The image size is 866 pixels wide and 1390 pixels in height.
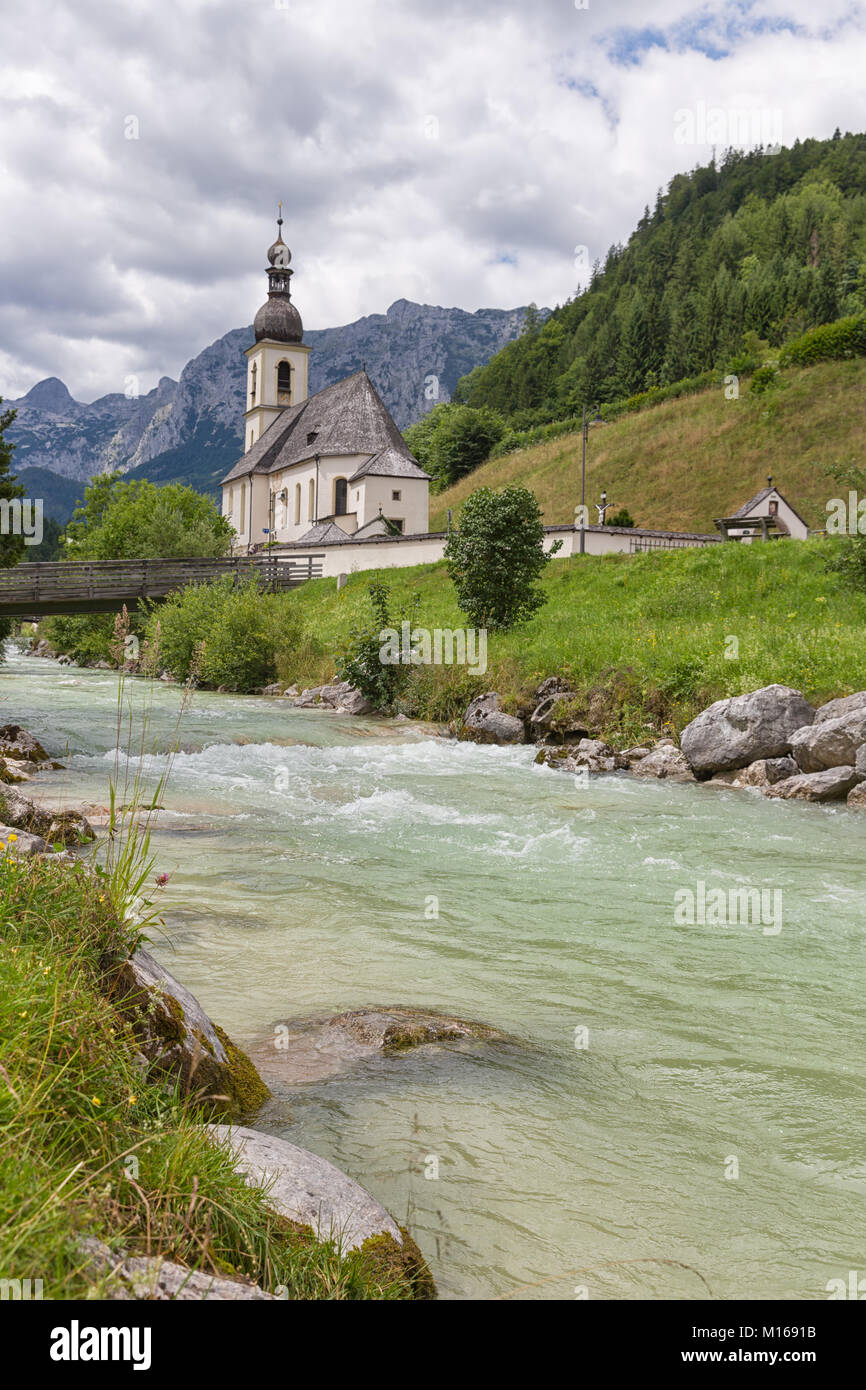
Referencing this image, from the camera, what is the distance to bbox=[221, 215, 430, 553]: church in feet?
208

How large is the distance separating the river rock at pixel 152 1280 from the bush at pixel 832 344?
67.8m

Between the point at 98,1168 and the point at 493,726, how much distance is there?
18172mm

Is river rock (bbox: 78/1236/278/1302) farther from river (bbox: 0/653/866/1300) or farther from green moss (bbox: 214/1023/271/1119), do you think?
green moss (bbox: 214/1023/271/1119)

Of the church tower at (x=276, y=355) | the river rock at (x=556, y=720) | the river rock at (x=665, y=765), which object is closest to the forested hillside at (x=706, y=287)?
the church tower at (x=276, y=355)

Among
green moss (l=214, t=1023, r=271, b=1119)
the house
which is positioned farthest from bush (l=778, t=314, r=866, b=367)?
green moss (l=214, t=1023, r=271, b=1119)

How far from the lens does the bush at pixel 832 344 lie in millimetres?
60688

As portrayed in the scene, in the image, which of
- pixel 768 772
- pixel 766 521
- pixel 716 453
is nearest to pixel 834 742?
pixel 768 772

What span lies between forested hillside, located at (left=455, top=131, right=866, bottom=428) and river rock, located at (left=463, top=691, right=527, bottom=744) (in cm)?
5703

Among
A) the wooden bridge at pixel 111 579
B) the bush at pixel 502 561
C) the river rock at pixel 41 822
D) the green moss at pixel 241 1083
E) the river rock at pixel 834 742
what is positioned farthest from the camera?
the wooden bridge at pixel 111 579

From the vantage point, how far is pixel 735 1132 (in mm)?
4875

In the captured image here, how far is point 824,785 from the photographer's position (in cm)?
1427

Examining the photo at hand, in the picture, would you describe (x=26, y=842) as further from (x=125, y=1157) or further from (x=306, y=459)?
(x=306, y=459)

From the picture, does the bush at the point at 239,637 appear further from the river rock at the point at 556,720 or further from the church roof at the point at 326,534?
the church roof at the point at 326,534
